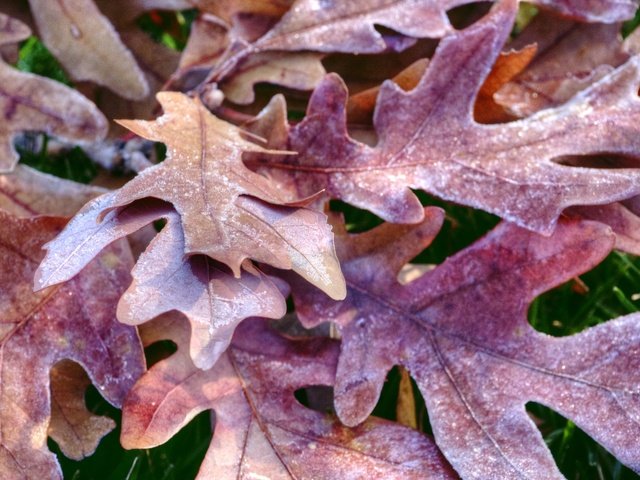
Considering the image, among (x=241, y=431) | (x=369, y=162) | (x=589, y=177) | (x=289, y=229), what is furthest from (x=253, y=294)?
(x=589, y=177)

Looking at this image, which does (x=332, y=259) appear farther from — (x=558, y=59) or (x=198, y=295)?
(x=558, y=59)

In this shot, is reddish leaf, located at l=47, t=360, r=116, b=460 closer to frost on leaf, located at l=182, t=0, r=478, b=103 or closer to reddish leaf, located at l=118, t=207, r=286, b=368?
reddish leaf, located at l=118, t=207, r=286, b=368

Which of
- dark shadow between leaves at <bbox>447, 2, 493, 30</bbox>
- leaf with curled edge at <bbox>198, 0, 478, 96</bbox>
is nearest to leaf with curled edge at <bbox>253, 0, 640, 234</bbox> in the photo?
leaf with curled edge at <bbox>198, 0, 478, 96</bbox>

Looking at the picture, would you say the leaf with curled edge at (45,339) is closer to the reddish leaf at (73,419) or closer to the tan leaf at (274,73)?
the reddish leaf at (73,419)

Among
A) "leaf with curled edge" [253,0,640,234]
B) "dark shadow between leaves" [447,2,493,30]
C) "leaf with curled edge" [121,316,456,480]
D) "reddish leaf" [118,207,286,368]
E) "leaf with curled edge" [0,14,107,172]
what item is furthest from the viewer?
"dark shadow between leaves" [447,2,493,30]

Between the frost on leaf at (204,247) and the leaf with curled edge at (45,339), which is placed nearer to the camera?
the frost on leaf at (204,247)

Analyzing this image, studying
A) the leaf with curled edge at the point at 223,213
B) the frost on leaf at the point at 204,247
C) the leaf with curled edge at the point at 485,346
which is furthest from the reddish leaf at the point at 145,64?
the leaf with curled edge at the point at 485,346

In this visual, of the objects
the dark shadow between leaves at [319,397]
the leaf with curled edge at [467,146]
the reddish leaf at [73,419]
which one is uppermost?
the leaf with curled edge at [467,146]
